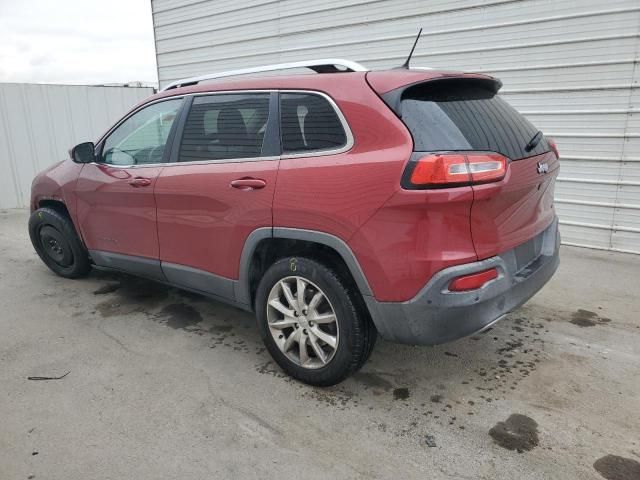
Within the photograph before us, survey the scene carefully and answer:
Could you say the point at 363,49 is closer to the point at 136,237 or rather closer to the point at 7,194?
the point at 136,237

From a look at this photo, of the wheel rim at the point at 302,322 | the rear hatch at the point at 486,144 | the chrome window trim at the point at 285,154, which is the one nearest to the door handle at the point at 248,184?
the chrome window trim at the point at 285,154

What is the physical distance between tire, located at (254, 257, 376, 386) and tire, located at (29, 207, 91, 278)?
2.35 meters

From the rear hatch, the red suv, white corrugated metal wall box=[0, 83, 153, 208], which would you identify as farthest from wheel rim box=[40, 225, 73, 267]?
white corrugated metal wall box=[0, 83, 153, 208]

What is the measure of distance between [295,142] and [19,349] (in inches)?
93.9

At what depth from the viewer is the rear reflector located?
86.8 inches

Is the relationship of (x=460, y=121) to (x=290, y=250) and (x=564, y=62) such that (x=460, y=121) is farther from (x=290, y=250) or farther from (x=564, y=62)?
(x=564, y=62)

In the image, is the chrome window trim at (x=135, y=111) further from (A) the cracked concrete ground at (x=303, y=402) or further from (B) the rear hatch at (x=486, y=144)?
(B) the rear hatch at (x=486, y=144)

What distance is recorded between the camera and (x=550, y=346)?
317cm

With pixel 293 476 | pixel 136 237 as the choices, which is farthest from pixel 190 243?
pixel 293 476

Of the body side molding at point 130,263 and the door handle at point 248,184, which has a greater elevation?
the door handle at point 248,184

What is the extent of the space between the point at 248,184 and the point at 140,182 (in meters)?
1.11

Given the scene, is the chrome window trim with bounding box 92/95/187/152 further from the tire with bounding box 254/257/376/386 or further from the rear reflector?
the rear reflector

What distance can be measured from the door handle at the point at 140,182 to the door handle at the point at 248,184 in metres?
0.88

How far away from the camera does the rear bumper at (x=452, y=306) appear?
2213 millimetres
